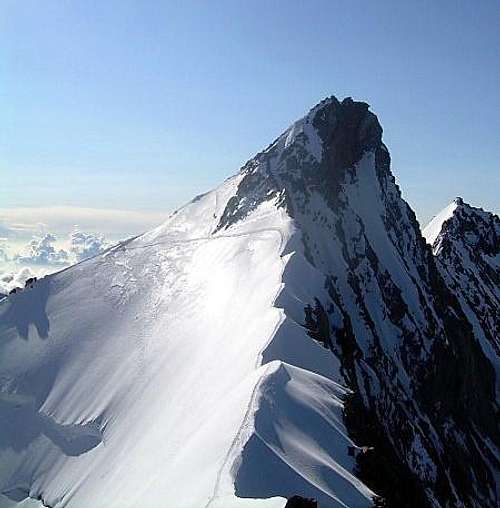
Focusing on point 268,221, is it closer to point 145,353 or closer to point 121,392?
point 145,353

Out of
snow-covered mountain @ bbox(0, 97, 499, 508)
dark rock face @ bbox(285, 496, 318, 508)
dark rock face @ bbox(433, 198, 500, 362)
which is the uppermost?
dark rock face @ bbox(433, 198, 500, 362)

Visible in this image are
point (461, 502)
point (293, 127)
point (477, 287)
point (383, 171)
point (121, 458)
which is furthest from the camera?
point (477, 287)

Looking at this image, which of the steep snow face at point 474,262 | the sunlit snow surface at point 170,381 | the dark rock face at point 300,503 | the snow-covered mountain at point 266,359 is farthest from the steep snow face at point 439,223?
the dark rock face at point 300,503

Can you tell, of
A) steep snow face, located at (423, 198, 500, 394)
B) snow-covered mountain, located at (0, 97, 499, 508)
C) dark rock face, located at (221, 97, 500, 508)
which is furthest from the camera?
steep snow face, located at (423, 198, 500, 394)

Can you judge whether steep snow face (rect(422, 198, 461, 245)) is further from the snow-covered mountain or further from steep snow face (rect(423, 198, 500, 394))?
Result: the snow-covered mountain

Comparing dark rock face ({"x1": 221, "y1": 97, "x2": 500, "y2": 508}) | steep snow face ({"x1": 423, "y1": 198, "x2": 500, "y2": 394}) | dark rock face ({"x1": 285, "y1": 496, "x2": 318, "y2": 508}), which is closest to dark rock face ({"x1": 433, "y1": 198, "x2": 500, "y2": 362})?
steep snow face ({"x1": 423, "y1": 198, "x2": 500, "y2": 394})

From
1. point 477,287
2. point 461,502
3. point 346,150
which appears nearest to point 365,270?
point 346,150

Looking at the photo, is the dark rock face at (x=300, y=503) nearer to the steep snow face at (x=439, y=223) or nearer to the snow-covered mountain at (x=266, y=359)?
the snow-covered mountain at (x=266, y=359)

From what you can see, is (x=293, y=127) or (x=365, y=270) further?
(x=293, y=127)

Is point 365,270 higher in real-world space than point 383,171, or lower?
lower
